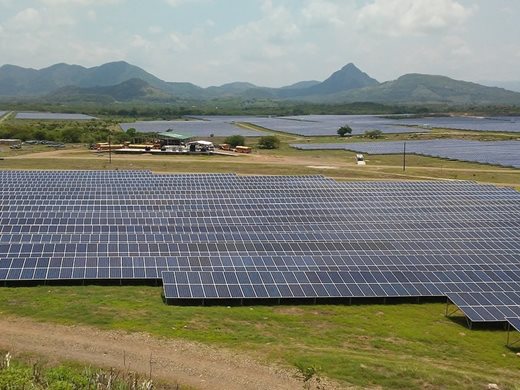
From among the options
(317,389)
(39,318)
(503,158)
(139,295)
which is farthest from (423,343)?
(503,158)

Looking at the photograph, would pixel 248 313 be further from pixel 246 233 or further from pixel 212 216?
pixel 212 216

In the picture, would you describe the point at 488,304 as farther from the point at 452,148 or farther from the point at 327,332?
the point at 452,148

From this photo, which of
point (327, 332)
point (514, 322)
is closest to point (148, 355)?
point (327, 332)

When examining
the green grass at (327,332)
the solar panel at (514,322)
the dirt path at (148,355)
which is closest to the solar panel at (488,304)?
the solar panel at (514,322)

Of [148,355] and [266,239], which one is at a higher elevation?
[266,239]

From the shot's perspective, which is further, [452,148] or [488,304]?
[452,148]

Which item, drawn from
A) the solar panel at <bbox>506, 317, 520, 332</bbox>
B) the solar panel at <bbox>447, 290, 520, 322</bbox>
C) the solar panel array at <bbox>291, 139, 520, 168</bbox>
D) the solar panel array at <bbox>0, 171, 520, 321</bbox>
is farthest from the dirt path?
the solar panel array at <bbox>291, 139, 520, 168</bbox>

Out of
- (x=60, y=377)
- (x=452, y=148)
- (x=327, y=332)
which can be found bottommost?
(x=327, y=332)

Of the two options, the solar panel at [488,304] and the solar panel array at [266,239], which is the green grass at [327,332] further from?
the solar panel array at [266,239]
